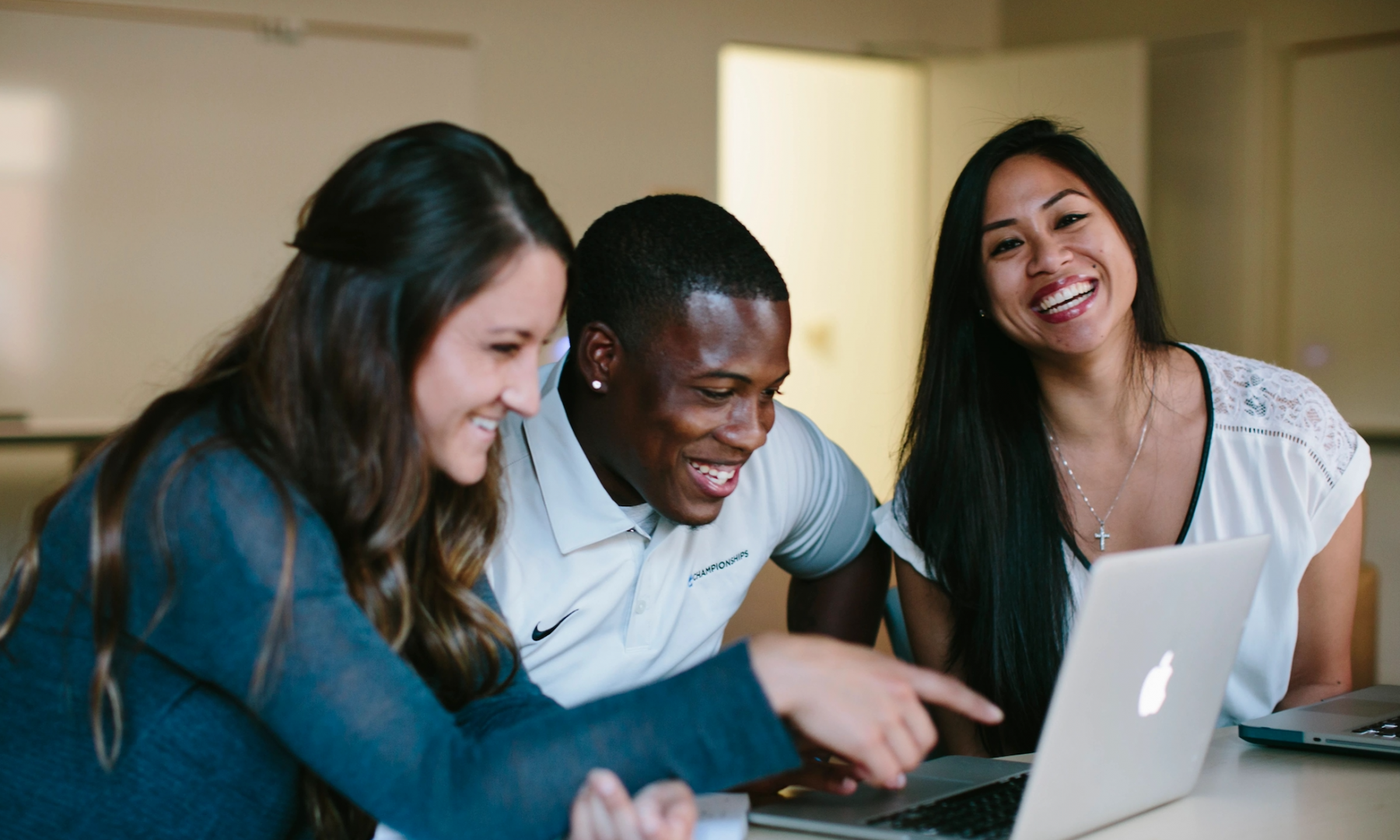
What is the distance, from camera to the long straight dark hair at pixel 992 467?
71.4 inches

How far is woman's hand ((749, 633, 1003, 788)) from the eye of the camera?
1.01 meters

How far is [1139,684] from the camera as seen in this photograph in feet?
3.44

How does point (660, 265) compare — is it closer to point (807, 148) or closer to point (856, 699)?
point (856, 699)

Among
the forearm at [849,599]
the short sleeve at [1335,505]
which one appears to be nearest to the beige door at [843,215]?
the forearm at [849,599]

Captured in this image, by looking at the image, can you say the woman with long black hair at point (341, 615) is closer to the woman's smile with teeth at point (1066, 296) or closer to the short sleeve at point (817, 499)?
the short sleeve at point (817, 499)

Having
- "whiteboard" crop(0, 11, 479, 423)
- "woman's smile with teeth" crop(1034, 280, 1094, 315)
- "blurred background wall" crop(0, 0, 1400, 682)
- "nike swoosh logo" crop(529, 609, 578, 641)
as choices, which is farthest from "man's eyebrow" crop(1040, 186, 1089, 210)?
"whiteboard" crop(0, 11, 479, 423)

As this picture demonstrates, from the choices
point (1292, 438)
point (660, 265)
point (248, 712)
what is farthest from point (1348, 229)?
point (248, 712)

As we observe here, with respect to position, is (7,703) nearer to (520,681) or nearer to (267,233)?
(520,681)

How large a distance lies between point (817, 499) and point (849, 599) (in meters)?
0.21

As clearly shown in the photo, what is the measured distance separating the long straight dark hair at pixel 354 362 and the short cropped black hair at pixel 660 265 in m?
0.36

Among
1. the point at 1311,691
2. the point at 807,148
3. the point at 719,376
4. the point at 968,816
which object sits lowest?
the point at 1311,691

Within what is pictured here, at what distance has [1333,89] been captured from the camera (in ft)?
13.4

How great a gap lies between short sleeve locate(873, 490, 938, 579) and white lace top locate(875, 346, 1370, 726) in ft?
0.71

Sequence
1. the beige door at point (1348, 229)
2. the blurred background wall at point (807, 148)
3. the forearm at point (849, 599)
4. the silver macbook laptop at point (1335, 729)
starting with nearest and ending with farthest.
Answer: the silver macbook laptop at point (1335, 729)
the forearm at point (849, 599)
the blurred background wall at point (807, 148)
the beige door at point (1348, 229)
